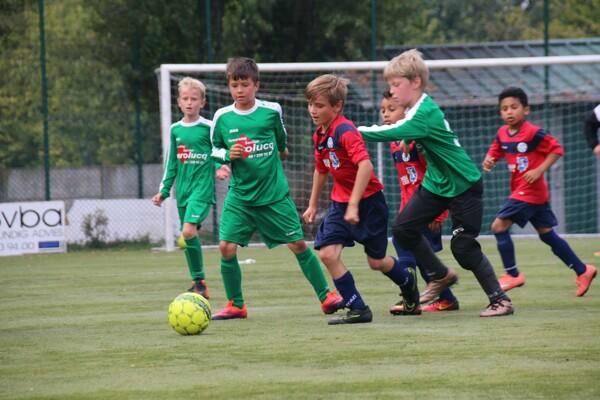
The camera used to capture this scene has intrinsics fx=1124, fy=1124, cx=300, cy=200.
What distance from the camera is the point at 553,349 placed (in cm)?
608

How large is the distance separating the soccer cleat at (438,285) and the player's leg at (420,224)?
0.19 ft

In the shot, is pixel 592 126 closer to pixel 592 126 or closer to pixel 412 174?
pixel 592 126

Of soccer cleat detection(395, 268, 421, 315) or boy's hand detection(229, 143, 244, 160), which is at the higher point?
boy's hand detection(229, 143, 244, 160)

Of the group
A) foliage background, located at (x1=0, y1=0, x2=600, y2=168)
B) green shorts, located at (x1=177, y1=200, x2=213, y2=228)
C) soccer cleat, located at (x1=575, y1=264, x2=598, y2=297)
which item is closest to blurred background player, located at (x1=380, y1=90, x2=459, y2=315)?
soccer cleat, located at (x1=575, y1=264, x2=598, y2=297)

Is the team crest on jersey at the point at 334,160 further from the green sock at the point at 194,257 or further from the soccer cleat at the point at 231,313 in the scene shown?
the green sock at the point at 194,257

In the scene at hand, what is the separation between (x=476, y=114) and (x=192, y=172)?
39.8 ft

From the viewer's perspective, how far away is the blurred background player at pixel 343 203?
7520 millimetres

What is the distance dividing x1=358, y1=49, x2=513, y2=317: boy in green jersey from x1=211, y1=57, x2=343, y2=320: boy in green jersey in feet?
2.76

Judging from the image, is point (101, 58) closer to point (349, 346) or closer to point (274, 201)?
point (274, 201)

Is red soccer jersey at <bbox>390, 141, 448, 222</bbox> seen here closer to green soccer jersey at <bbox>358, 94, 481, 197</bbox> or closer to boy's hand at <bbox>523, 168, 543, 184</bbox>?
green soccer jersey at <bbox>358, 94, 481, 197</bbox>

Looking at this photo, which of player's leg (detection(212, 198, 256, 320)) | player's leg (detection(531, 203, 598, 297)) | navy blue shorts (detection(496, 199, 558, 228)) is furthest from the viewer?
navy blue shorts (detection(496, 199, 558, 228))

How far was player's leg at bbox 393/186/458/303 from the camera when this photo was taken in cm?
766

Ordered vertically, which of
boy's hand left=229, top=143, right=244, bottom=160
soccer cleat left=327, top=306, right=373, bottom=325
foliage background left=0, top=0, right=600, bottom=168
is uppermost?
foliage background left=0, top=0, right=600, bottom=168

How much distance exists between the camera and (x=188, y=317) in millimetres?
7090
